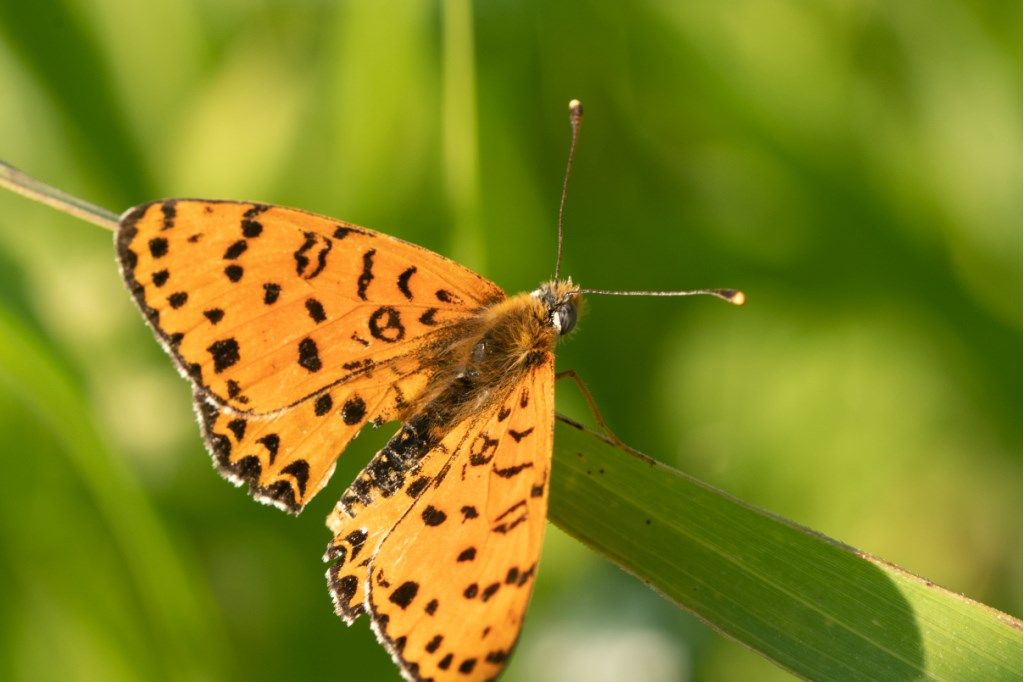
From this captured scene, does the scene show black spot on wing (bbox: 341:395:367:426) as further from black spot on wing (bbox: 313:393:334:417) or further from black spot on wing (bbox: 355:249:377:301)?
black spot on wing (bbox: 355:249:377:301)

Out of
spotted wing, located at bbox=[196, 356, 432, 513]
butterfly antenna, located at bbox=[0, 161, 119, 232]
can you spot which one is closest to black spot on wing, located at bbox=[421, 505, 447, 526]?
spotted wing, located at bbox=[196, 356, 432, 513]

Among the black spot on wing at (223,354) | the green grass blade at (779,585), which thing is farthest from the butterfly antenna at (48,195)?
the green grass blade at (779,585)

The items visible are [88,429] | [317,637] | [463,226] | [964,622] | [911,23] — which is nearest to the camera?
[964,622]

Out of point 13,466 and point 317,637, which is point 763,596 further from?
point 13,466

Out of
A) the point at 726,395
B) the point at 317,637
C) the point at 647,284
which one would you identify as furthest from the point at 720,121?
the point at 317,637

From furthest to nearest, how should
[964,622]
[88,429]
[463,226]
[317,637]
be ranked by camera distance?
[463,226], [317,637], [88,429], [964,622]

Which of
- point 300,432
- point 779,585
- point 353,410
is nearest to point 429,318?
point 353,410
